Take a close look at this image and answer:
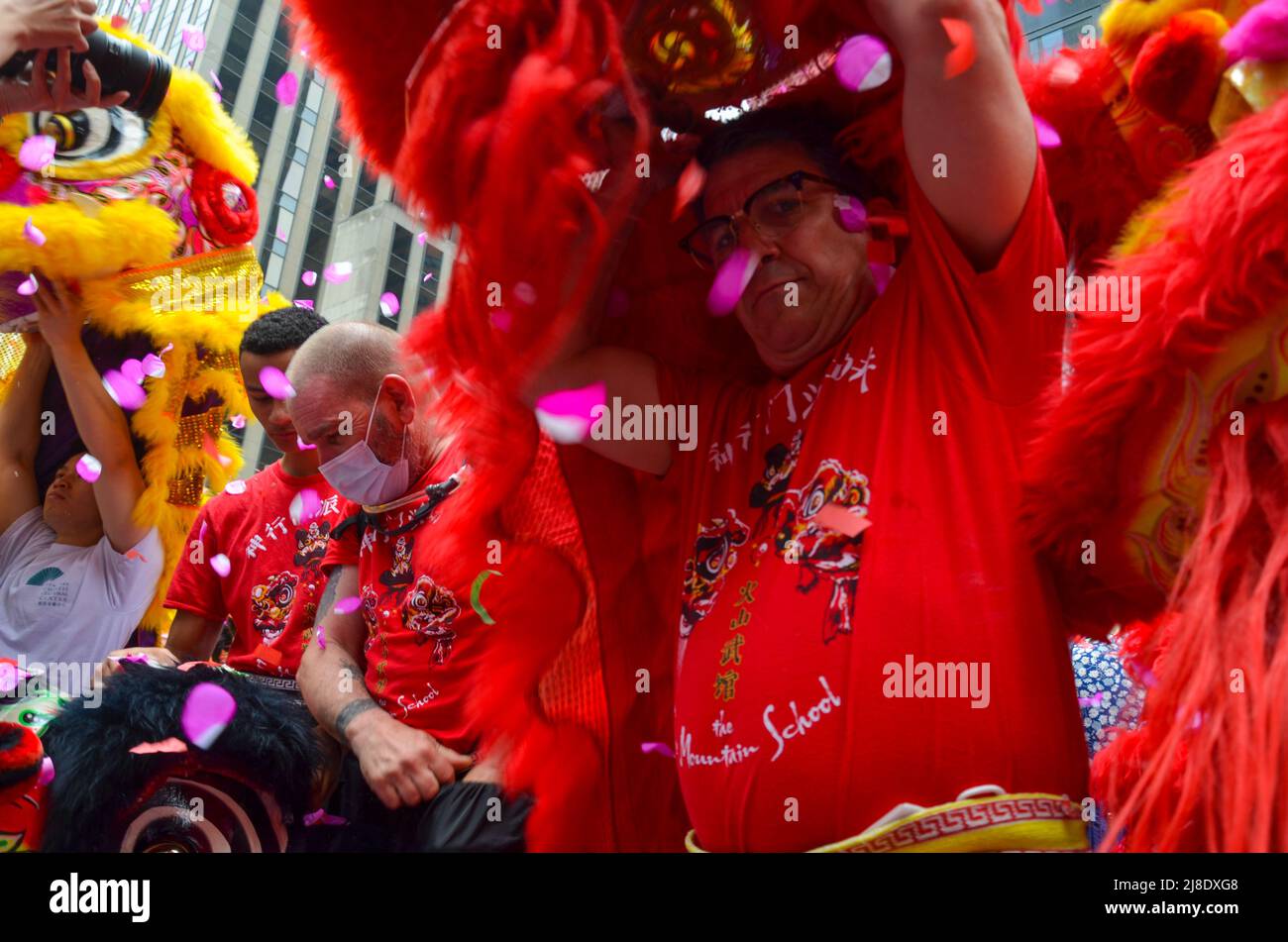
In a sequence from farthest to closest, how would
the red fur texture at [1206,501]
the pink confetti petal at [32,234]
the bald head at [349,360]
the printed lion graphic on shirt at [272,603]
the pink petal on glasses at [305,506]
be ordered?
the pink confetti petal at [32,234]
the pink petal on glasses at [305,506]
the printed lion graphic on shirt at [272,603]
the bald head at [349,360]
the red fur texture at [1206,501]

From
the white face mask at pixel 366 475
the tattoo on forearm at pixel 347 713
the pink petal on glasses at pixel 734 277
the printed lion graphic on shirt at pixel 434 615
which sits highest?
the white face mask at pixel 366 475

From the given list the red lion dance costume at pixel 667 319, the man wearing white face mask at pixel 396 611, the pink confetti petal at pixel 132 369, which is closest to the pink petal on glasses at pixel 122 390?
the pink confetti petal at pixel 132 369

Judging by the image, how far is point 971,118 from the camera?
1.18 meters

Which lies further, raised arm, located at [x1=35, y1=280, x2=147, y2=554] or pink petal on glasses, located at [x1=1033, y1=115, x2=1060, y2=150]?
raised arm, located at [x1=35, y1=280, x2=147, y2=554]

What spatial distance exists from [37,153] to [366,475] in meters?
1.49

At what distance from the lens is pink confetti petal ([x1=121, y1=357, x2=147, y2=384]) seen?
3117mm

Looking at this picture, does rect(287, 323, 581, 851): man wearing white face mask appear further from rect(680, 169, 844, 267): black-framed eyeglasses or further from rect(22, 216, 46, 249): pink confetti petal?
rect(22, 216, 46, 249): pink confetti petal

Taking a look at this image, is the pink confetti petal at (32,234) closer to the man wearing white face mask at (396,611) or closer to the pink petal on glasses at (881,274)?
the man wearing white face mask at (396,611)

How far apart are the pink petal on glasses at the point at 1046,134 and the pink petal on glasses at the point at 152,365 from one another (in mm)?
2587

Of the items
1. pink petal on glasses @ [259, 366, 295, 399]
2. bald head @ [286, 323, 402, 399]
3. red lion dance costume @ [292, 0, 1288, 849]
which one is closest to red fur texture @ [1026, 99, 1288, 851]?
red lion dance costume @ [292, 0, 1288, 849]

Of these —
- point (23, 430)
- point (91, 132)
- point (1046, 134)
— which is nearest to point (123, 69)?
point (91, 132)

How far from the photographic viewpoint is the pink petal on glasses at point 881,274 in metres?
1.39

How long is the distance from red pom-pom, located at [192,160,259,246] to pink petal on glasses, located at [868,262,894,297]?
2.41 m
